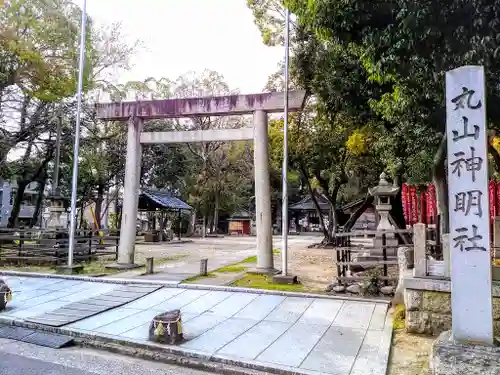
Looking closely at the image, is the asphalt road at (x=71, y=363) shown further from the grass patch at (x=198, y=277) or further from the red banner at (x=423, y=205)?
the red banner at (x=423, y=205)

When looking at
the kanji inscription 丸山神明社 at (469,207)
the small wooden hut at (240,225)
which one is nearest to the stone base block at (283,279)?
the kanji inscription 丸山神明社 at (469,207)

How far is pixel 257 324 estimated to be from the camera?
235 inches

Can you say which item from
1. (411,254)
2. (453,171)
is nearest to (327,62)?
(411,254)

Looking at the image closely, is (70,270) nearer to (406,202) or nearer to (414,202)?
(406,202)

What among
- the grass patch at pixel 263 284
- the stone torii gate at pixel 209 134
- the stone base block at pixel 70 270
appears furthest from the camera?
the stone base block at pixel 70 270

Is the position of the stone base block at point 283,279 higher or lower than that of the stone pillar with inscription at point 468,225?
lower

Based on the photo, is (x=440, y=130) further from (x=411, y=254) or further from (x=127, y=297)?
(x=127, y=297)

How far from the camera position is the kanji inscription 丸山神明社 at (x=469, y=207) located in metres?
4.31

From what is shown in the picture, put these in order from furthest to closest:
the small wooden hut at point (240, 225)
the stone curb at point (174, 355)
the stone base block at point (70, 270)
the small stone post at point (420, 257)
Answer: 1. the small wooden hut at point (240, 225)
2. the stone base block at point (70, 270)
3. the small stone post at point (420, 257)
4. the stone curb at point (174, 355)

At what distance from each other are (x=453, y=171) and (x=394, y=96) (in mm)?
4504

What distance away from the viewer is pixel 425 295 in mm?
5523

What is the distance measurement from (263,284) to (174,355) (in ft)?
14.1

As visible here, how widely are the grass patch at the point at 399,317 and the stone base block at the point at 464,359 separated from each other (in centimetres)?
156

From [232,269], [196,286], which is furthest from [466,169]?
[232,269]
